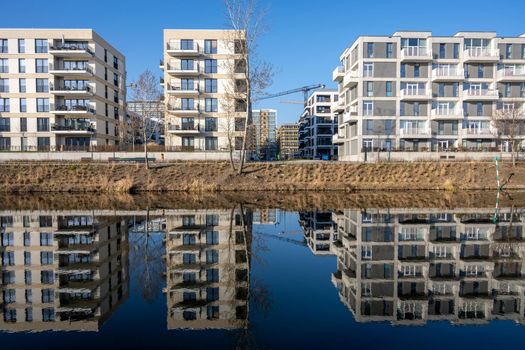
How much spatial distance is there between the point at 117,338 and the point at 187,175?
30623 mm

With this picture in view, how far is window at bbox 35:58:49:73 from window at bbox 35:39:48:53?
1377 millimetres

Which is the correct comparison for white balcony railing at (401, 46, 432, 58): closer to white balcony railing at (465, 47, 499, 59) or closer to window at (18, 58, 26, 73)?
white balcony railing at (465, 47, 499, 59)

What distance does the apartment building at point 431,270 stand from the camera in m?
7.56

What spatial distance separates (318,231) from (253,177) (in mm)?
20393

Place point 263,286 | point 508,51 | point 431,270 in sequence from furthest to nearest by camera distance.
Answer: point 508,51
point 431,270
point 263,286

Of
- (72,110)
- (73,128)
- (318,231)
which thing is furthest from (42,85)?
(318,231)

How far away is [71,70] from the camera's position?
51844 mm

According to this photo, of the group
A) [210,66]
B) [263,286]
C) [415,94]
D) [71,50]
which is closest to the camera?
[263,286]

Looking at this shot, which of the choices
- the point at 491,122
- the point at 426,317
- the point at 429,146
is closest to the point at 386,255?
the point at 426,317

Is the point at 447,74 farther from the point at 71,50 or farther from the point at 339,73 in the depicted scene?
the point at 71,50

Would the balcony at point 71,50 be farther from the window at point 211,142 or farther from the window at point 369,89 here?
the window at point 369,89

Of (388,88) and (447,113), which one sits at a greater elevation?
(388,88)

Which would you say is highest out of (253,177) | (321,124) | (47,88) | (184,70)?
(184,70)

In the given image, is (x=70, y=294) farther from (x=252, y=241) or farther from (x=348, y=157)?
(x=348, y=157)
